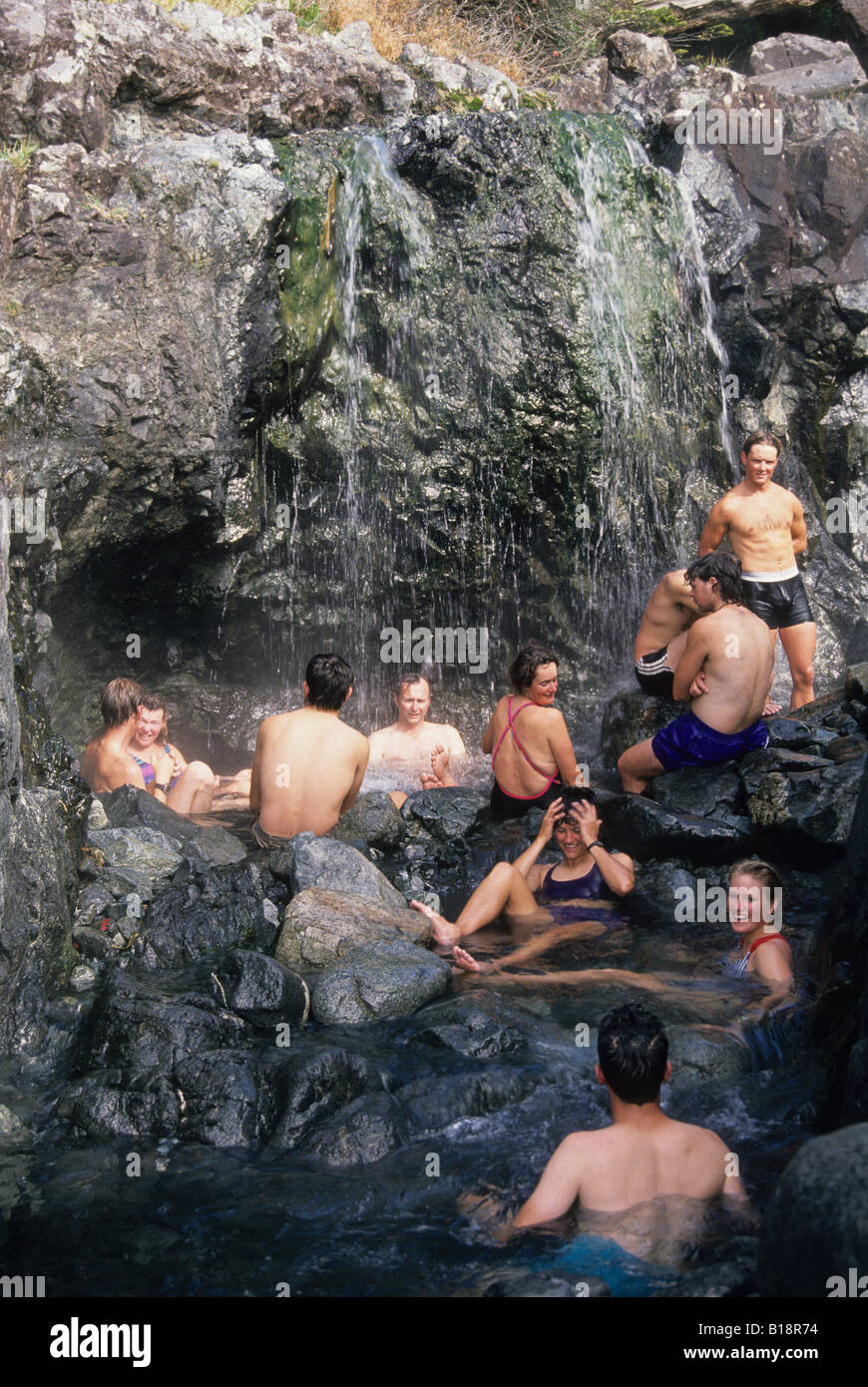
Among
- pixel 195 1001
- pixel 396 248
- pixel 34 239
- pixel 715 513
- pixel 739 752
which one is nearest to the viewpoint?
pixel 195 1001

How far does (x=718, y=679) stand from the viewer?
7.04m

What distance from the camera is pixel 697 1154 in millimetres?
3553

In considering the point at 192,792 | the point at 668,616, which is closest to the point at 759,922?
the point at 668,616

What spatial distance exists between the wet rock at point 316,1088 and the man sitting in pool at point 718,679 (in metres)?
3.53

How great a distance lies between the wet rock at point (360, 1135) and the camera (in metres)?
4.03

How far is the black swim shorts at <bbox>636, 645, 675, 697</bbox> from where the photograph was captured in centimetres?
817

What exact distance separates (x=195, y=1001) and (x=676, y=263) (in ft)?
27.6

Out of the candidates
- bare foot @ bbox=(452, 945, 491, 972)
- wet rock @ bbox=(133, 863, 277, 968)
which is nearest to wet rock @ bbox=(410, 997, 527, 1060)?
bare foot @ bbox=(452, 945, 491, 972)

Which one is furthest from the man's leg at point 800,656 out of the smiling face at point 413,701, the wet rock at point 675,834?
the smiling face at point 413,701

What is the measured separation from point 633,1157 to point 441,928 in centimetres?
241

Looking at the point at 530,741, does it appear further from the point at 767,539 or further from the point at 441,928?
the point at 767,539

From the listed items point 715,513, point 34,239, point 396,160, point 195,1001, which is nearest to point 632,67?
point 396,160

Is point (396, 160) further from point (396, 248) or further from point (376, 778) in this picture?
point (376, 778)

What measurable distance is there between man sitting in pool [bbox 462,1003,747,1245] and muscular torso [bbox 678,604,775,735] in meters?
3.74
